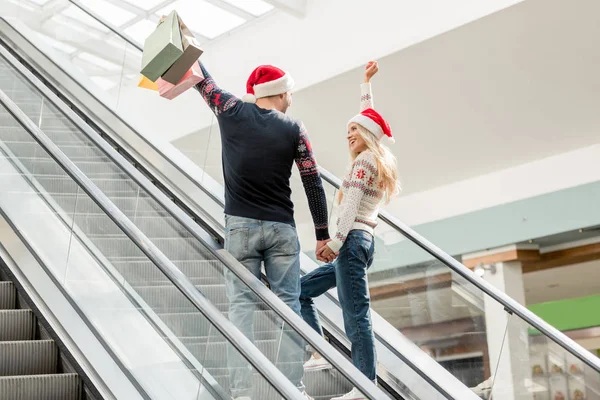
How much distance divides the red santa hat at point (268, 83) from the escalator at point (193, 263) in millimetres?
766

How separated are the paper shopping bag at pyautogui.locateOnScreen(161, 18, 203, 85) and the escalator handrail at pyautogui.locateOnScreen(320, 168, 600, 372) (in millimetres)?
2403

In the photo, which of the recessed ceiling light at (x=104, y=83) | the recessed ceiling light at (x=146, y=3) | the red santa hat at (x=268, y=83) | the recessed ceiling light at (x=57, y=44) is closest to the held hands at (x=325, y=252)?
the red santa hat at (x=268, y=83)

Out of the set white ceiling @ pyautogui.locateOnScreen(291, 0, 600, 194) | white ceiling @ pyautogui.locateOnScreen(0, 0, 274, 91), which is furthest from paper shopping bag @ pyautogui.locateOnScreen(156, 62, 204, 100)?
white ceiling @ pyautogui.locateOnScreen(291, 0, 600, 194)

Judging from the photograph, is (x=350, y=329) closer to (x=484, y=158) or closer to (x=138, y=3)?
(x=484, y=158)

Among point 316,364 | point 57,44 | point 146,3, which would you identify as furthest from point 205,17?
point 316,364

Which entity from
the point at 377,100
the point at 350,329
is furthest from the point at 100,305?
the point at 377,100

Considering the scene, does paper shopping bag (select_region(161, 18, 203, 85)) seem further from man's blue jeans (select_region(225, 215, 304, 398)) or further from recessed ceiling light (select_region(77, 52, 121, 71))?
recessed ceiling light (select_region(77, 52, 121, 71))

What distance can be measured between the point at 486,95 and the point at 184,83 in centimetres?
785

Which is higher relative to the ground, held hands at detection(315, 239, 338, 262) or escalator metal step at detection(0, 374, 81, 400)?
held hands at detection(315, 239, 338, 262)

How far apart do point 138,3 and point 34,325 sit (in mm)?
9644

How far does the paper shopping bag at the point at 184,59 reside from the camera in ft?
13.8

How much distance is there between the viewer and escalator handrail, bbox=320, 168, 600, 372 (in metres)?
5.01

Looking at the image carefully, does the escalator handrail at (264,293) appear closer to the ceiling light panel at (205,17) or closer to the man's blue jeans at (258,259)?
the man's blue jeans at (258,259)

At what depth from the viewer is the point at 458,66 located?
10.8 metres
